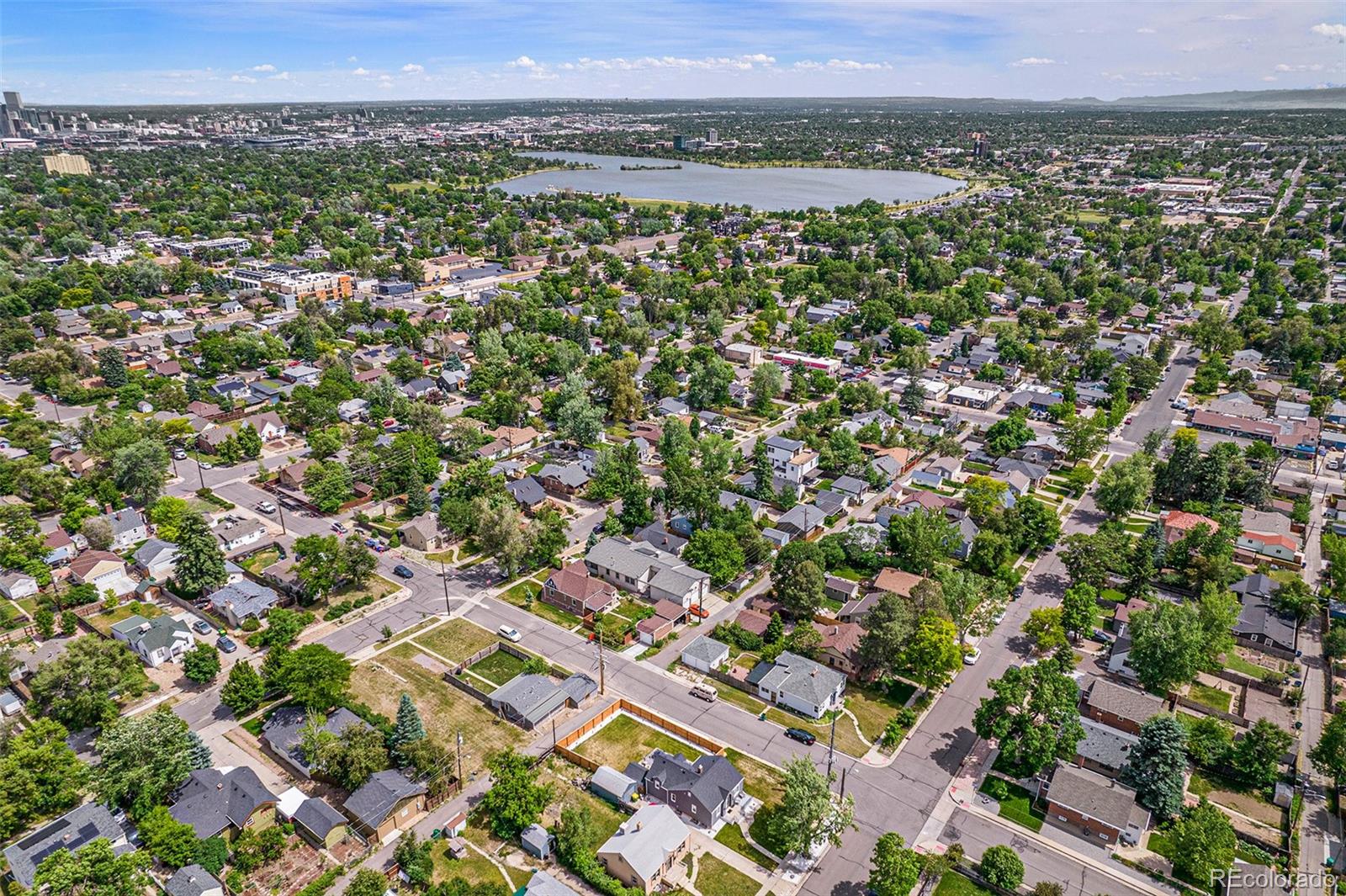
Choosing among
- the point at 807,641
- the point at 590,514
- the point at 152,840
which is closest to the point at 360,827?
the point at 152,840

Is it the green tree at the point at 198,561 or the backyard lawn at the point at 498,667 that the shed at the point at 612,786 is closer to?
the backyard lawn at the point at 498,667

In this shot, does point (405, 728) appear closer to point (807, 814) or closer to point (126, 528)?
point (807, 814)

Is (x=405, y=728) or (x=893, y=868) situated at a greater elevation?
(x=405, y=728)

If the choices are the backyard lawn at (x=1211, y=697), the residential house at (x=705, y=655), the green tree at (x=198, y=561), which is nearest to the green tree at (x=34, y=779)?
the green tree at (x=198, y=561)

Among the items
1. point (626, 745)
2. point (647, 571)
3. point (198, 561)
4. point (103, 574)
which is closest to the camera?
point (626, 745)

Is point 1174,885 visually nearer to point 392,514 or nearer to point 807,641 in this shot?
point 807,641

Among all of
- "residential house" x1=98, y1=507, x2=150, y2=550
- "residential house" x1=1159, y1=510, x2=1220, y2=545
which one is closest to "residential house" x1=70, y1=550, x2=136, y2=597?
"residential house" x1=98, y1=507, x2=150, y2=550

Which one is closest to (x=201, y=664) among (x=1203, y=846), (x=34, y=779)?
(x=34, y=779)
